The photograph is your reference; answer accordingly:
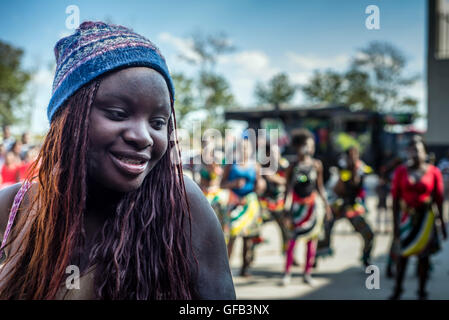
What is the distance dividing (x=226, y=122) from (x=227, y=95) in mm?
2987

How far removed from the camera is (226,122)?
40.5 ft

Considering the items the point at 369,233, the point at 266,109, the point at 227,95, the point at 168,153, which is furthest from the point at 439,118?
the point at 168,153

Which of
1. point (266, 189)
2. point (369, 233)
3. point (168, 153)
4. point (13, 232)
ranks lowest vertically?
point (369, 233)

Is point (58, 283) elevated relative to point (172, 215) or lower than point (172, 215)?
lower

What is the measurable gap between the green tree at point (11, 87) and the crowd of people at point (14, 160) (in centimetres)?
189

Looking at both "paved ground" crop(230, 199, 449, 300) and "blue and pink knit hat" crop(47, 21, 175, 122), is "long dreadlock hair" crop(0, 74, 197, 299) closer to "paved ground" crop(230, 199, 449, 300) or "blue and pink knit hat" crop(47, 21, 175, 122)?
"blue and pink knit hat" crop(47, 21, 175, 122)

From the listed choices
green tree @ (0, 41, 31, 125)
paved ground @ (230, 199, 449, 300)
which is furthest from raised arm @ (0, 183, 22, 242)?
green tree @ (0, 41, 31, 125)

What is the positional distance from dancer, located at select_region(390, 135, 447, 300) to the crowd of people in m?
3.94

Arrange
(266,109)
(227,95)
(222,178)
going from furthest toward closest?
(266,109) < (227,95) < (222,178)

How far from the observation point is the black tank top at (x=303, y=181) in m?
5.12

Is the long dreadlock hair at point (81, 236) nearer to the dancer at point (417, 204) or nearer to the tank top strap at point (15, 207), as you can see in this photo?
the tank top strap at point (15, 207)

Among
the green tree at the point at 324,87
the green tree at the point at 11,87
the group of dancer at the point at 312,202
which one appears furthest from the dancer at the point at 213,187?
the green tree at the point at 324,87

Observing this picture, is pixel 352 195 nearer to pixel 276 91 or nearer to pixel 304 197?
pixel 304 197

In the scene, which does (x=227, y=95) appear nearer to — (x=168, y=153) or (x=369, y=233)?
(x=369, y=233)
